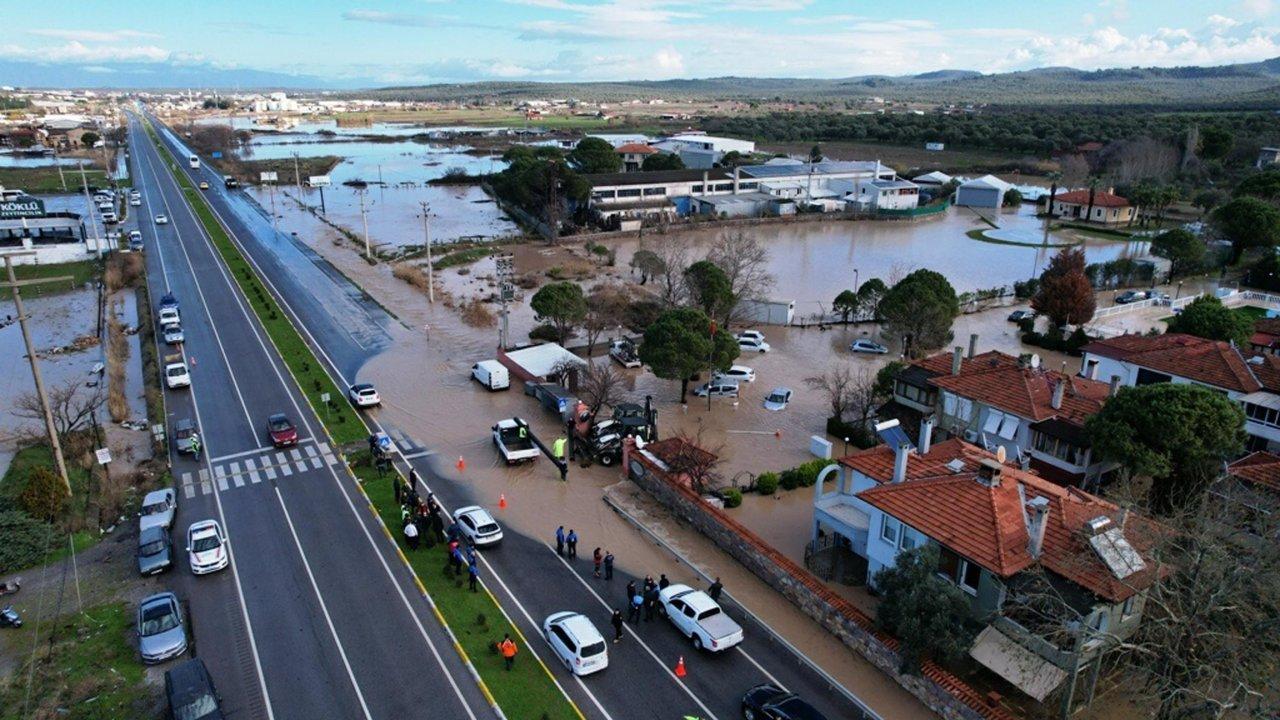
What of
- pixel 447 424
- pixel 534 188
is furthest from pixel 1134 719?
pixel 534 188

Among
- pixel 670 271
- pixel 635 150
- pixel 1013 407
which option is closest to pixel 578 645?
pixel 1013 407

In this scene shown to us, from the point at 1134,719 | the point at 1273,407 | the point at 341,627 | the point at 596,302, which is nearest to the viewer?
the point at 1134,719

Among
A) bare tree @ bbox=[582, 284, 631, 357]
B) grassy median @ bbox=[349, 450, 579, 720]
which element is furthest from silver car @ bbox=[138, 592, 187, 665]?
bare tree @ bbox=[582, 284, 631, 357]

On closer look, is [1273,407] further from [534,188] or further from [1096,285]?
[534,188]

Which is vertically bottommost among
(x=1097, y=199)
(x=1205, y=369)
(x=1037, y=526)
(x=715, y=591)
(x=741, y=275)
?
(x=715, y=591)

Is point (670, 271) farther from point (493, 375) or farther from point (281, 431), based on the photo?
point (281, 431)

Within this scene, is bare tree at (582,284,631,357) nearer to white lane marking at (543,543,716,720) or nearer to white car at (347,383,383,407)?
white car at (347,383,383,407)
